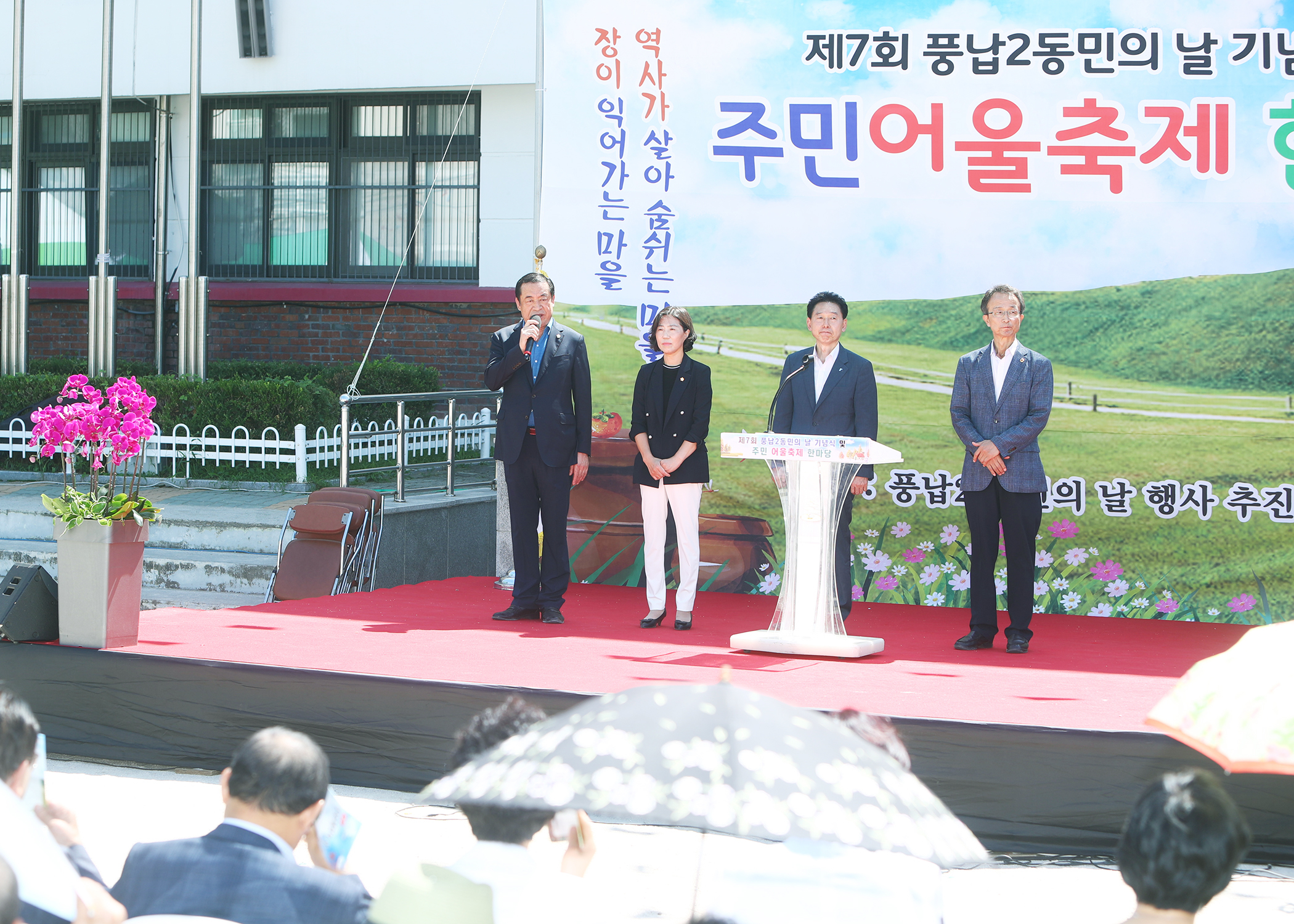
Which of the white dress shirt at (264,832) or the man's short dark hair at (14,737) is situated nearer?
the white dress shirt at (264,832)

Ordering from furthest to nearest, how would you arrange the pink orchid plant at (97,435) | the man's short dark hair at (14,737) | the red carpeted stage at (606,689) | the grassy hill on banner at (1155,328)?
1. the grassy hill on banner at (1155,328)
2. the pink orchid plant at (97,435)
3. the red carpeted stage at (606,689)
4. the man's short dark hair at (14,737)

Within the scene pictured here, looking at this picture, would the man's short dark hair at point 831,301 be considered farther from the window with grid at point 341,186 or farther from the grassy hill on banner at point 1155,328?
the window with grid at point 341,186

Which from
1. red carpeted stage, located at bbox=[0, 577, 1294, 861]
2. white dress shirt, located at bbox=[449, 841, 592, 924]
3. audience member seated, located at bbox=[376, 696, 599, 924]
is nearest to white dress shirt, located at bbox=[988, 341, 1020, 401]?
red carpeted stage, located at bbox=[0, 577, 1294, 861]

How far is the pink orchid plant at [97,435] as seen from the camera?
4.60 metres

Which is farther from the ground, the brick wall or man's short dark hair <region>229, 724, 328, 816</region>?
the brick wall

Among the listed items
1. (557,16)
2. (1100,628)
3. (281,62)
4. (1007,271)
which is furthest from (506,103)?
(1100,628)

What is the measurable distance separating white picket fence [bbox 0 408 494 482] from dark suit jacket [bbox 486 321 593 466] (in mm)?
2875

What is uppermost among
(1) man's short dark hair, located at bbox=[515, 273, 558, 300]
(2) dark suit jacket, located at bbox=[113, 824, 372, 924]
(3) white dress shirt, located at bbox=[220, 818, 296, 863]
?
(1) man's short dark hair, located at bbox=[515, 273, 558, 300]

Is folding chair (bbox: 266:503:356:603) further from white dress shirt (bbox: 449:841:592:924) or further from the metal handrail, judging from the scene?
white dress shirt (bbox: 449:841:592:924)

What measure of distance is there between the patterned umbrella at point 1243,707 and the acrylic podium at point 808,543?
2644mm

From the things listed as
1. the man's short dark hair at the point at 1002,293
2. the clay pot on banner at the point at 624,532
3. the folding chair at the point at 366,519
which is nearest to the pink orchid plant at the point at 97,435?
the folding chair at the point at 366,519

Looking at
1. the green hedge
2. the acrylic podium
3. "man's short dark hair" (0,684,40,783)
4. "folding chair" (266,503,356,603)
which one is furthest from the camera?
the green hedge

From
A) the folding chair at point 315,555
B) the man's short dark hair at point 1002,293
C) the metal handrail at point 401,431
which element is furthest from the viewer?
the metal handrail at point 401,431

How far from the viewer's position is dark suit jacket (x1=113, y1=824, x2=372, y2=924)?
6.17ft
